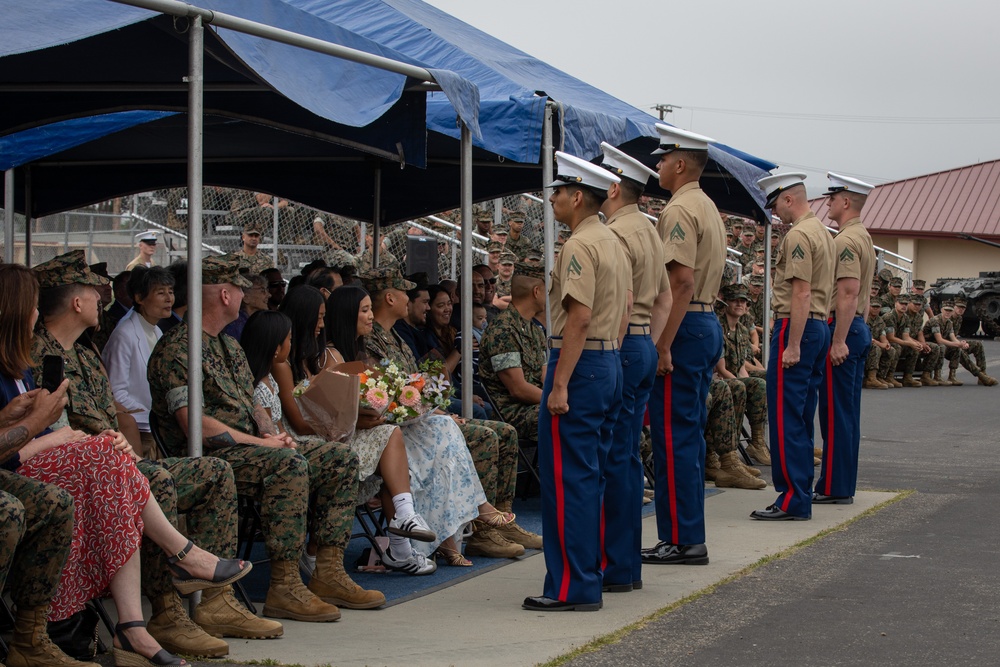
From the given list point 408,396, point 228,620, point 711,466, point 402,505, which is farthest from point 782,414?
point 228,620

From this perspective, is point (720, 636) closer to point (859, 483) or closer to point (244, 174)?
point (859, 483)

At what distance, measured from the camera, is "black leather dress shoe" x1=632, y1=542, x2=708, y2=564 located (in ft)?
22.9

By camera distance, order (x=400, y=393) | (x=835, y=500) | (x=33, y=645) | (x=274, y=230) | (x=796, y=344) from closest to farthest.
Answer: (x=33, y=645)
(x=400, y=393)
(x=796, y=344)
(x=835, y=500)
(x=274, y=230)

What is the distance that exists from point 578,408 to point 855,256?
3877mm

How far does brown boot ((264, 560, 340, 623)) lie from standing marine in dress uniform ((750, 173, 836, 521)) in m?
3.78

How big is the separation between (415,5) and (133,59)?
14.9 feet

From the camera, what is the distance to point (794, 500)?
27.7 ft

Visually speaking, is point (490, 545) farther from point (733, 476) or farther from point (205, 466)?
point (733, 476)

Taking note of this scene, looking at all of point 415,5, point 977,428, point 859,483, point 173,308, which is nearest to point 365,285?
point 173,308

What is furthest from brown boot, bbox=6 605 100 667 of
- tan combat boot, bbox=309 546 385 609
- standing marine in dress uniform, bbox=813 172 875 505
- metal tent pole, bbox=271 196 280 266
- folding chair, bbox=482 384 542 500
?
metal tent pole, bbox=271 196 280 266

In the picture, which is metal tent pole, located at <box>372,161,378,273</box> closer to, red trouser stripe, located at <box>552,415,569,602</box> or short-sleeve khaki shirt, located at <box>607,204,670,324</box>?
short-sleeve khaki shirt, located at <box>607,204,670,324</box>

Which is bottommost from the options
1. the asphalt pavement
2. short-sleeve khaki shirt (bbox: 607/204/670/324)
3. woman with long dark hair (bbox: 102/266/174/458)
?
the asphalt pavement

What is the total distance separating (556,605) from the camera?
582cm

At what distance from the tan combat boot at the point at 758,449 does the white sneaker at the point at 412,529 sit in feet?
18.2
